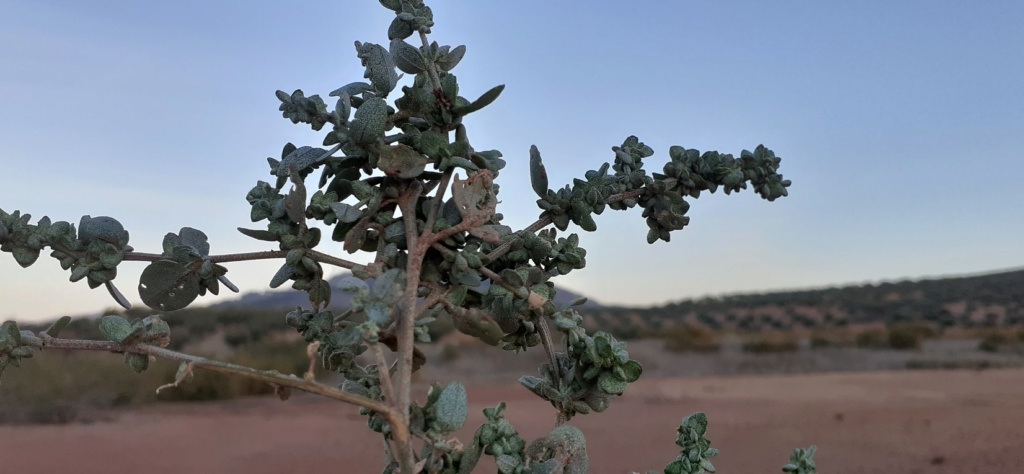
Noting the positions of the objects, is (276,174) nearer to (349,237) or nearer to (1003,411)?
(349,237)

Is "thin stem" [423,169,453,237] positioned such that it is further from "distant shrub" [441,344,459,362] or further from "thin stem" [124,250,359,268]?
"distant shrub" [441,344,459,362]

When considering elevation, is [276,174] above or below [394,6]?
below

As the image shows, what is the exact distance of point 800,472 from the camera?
0.64 meters

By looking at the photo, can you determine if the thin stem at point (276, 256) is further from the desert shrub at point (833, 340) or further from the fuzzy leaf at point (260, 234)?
the desert shrub at point (833, 340)

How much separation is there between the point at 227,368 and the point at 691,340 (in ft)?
48.3

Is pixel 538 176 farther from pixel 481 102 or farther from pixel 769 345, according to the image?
pixel 769 345

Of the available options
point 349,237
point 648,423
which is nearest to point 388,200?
point 349,237

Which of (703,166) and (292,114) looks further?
(703,166)

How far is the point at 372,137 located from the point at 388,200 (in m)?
0.06

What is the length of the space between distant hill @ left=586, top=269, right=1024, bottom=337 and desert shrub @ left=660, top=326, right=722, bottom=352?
4.05 feet

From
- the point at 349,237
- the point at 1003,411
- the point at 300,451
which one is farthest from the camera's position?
the point at 1003,411

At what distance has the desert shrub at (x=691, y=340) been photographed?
14.2 metres

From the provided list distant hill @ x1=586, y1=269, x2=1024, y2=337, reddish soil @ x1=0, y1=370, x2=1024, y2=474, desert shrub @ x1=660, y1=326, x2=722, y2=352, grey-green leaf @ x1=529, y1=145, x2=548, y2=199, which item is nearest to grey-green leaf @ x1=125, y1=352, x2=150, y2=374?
grey-green leaf @ x1=529, y1=145, x2=548, y2=199

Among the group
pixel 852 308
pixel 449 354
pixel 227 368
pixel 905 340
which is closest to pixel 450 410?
pixel 227 368
